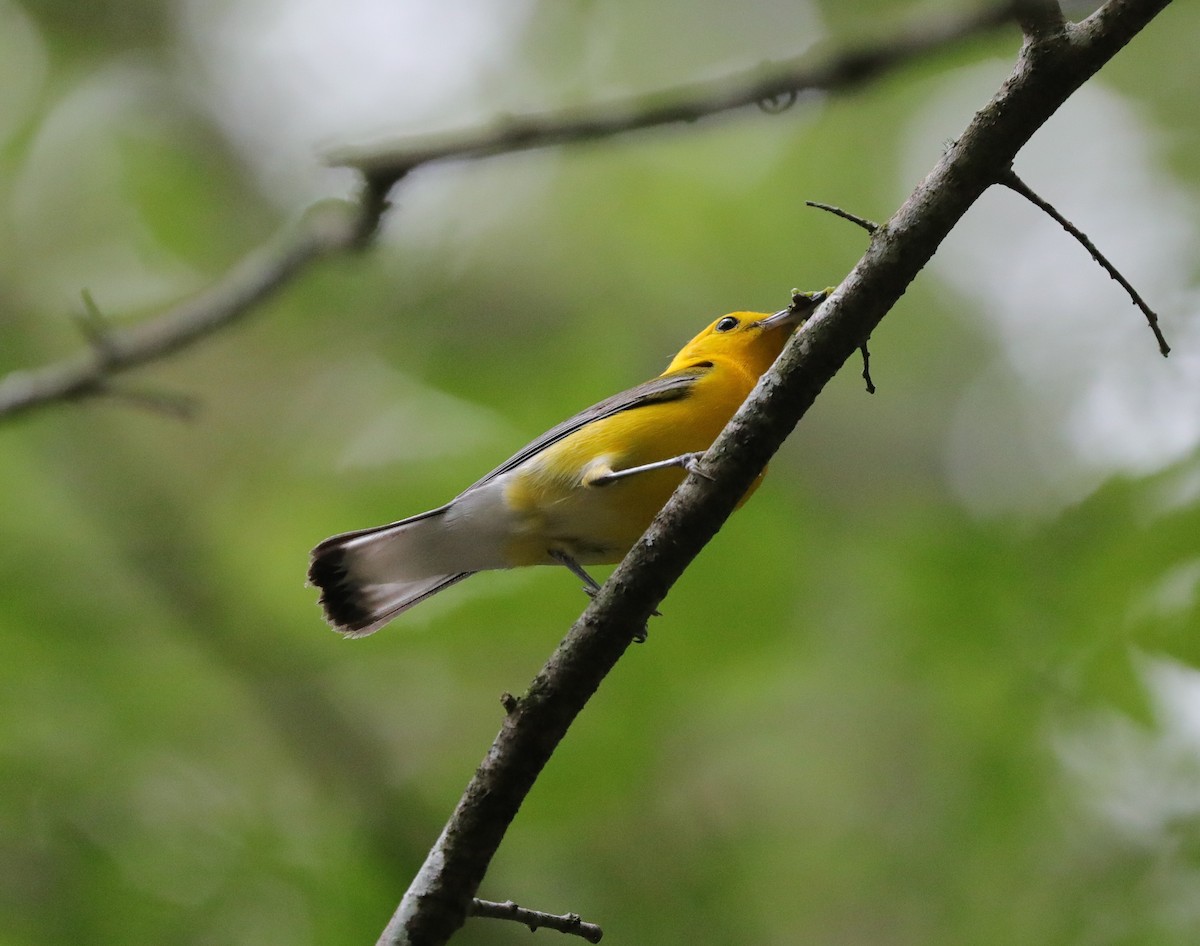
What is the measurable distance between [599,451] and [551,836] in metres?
2.23

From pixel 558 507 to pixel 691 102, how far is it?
2929 millimetres

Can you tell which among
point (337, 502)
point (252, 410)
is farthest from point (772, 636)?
point (252, 410)

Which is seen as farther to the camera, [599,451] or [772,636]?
[772,636]

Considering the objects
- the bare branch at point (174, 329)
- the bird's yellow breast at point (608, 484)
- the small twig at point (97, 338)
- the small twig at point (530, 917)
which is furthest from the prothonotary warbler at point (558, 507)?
→ the small twig at point (530, 917)

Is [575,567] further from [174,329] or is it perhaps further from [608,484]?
[174,329]

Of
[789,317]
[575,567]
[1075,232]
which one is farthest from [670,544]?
[789,317]

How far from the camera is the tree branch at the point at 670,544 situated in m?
3.49

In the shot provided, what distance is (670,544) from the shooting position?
11.9ft

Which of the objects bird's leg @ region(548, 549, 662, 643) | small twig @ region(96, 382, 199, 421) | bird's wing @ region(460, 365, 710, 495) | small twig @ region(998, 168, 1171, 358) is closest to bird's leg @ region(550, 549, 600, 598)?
bird's leg @ region(548, 549, 662, 643)

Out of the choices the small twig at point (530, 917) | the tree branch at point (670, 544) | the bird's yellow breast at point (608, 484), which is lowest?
the small twig at point (530, 917)

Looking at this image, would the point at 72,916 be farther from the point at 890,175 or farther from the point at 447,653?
the point at 890,175

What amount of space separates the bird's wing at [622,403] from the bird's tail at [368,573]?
0.43 m

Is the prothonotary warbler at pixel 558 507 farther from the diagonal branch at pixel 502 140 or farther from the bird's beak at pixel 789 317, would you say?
the diagonal branch at pixel 502 140

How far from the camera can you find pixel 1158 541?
486 cm
